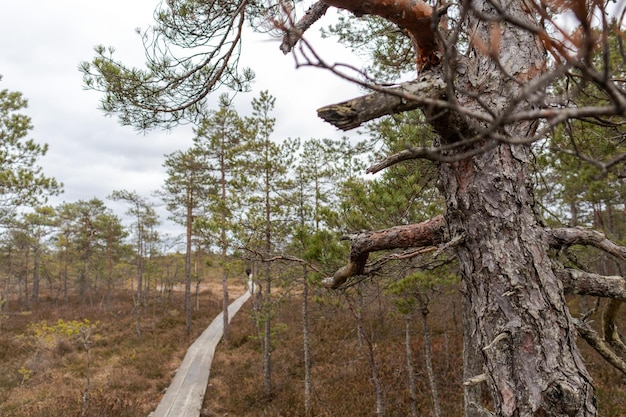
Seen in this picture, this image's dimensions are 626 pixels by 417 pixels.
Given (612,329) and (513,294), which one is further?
(612,329)

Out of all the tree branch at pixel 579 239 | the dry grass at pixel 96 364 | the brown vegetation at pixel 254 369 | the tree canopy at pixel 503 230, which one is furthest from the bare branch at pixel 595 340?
the dry grass at pixel 96 364

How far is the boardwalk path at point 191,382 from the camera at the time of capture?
10.1 m

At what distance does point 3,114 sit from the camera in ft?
31.0

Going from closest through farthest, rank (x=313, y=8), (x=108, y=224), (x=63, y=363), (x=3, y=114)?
1. (x=313, y=8)
2. (x=3, y=114)
3. (x=63, y=363)
4. (x=108, y=224)

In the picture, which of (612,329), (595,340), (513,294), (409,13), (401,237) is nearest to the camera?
(513,294)

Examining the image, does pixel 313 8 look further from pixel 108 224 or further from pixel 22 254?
pixel 22 254

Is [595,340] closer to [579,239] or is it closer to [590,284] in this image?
[590,284]

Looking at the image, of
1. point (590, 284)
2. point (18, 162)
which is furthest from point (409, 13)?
point (18, 162)

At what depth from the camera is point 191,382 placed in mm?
12297

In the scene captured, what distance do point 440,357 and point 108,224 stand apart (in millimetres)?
21163

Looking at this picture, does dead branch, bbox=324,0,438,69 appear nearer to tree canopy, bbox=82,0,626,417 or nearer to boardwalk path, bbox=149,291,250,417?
tree canopy, bbox=82,0,626,417

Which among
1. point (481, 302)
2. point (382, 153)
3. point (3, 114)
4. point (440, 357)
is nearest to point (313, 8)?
point (481, 302)

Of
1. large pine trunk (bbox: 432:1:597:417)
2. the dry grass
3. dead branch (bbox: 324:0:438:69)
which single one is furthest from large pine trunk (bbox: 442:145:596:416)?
the dry grass

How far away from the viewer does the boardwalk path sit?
10.1 metres
